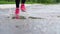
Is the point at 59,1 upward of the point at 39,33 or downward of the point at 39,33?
downward

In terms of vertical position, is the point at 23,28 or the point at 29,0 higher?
the point at 23,28

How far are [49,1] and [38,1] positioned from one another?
757 millimetres

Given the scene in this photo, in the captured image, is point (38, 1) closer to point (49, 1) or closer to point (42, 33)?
point (49, 1)

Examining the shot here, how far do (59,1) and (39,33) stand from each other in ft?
39.0

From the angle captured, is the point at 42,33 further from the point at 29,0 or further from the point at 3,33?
the point at 29,0

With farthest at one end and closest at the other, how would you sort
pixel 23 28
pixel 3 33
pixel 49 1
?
pixel 49 1 < pixel 23 28 < pixel 3 33

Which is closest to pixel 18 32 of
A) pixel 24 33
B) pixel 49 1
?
pixel 24 33

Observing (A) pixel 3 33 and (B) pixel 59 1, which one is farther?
(B) pixel 59 1

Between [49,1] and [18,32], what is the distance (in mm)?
11393

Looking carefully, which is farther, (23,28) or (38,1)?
(38,1)

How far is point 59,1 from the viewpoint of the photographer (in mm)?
16141

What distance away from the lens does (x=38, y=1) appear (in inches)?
636

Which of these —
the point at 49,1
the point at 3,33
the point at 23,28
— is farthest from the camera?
the point at 49,1

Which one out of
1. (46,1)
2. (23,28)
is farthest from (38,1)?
(23,28)
